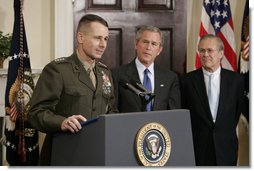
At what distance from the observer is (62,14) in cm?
331

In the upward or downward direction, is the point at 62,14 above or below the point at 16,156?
above

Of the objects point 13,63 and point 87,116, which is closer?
point 87,116

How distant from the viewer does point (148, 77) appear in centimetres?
230

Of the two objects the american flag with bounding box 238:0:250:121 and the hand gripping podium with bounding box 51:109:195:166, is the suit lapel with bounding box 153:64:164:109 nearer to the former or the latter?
the hand gripping podium with bounding box 51:109:195:166

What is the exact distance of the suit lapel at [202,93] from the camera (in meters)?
2.46

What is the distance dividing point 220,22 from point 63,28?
4.03ft

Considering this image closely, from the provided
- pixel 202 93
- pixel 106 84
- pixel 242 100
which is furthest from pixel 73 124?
pixel 242 100

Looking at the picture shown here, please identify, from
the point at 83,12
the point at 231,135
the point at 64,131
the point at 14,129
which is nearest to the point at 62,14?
the point at 83,12

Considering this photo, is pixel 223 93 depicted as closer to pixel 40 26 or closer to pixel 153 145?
pixel 153 145

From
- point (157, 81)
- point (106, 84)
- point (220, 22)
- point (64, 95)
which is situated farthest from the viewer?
point (220, 22)

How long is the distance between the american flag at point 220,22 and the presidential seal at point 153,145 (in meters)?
1.82

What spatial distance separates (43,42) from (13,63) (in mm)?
522

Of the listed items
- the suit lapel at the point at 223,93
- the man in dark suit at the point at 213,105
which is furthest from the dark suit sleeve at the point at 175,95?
the suit lapel at the point at 223,93

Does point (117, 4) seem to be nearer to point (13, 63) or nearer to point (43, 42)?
point (43, 42)
